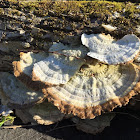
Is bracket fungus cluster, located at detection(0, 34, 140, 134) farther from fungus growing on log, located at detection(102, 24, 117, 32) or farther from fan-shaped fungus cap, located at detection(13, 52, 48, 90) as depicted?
fungus growing on log, located at detection(102, 24, 117, 32)

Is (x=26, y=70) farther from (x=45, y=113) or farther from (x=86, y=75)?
(x=45, y=113)

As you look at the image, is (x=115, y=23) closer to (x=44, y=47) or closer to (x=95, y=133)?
(x=44, y=47)

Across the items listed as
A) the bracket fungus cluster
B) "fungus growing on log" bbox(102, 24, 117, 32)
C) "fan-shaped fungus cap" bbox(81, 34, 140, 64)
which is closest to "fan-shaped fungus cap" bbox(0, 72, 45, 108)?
the bracket fungus cluster

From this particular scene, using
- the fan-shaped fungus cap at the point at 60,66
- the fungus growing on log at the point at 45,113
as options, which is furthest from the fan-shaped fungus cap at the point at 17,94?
the fan-shaped fungus cap at the point at 60,66

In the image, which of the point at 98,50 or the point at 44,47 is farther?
the point at 44,47

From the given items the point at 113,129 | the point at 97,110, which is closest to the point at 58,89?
the point at 97,110
